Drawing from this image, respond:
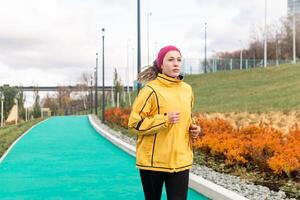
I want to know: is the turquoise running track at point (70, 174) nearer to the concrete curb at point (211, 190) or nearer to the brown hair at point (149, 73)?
the concrete curb at point (211, 190)

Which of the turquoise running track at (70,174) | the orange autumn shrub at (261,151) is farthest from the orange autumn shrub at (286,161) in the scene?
the turquoise running track at (70,174)

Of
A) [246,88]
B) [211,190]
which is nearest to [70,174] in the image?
[211,190]

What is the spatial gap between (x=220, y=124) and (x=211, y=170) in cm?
514

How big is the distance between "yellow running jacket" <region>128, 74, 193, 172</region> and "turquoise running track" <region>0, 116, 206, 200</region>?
3639 mm

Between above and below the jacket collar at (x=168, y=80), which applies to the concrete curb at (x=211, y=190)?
below

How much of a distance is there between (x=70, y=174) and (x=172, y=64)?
6516 mm

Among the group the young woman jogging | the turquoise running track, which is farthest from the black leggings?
the turquoise running track

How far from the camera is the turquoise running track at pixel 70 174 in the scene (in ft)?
25.1

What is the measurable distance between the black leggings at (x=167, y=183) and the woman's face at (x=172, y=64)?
2.62ft

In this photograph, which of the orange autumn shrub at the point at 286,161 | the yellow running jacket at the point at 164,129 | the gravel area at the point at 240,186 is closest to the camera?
the yellow running jacket at the point at 164,129

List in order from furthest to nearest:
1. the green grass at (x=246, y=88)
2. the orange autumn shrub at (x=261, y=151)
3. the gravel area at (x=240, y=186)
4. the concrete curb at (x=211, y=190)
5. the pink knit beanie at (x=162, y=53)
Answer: the green grass at (x=246, y=88) → the orange autumn shrub at (x=261, y=151) → the gravel area at (x=240, y=186) → the concrete curb at (x=211, y=190) → the pink knit beanie at (x=162, y=53)

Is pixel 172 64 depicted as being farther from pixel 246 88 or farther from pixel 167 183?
pixel 246 88

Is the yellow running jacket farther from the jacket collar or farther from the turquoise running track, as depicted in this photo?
the turquoise running track

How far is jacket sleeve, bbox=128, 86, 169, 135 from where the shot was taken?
3521 mm
